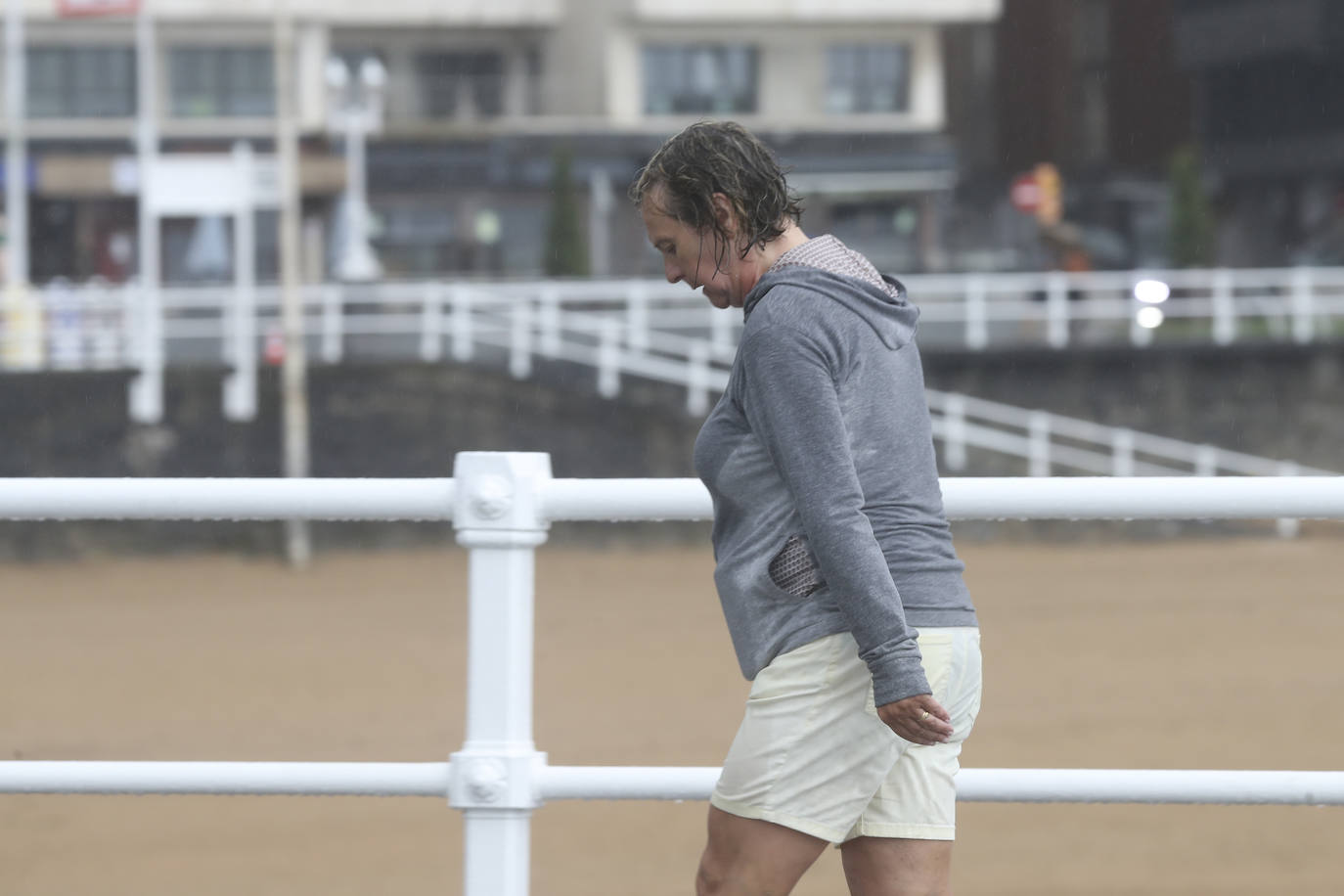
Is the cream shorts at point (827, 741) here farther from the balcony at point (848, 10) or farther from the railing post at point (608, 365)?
the balcony at point (848, 10)

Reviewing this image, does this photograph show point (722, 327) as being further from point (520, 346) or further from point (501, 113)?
point (501, 113)

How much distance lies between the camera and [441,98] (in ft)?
114

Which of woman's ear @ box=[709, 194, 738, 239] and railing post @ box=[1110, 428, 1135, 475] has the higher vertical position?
railing post @ box=[1110, 428, 1135, 475]

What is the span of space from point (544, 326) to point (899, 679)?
15.3 meters

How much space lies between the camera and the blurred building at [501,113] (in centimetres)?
3278

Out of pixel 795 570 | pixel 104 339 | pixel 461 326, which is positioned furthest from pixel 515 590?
pixel 104 339

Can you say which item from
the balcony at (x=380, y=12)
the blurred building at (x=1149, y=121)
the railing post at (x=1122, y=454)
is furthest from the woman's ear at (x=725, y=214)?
the balcony at (x=380, y=12)

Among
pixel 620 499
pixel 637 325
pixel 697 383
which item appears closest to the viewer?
pixel 620 499

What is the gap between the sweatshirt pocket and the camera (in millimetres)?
2109

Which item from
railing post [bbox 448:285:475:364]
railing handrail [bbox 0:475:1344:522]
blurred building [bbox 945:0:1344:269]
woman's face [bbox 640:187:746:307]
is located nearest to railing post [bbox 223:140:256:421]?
railing post [bbox 448:285:475:364]

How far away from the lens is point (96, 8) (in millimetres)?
19875

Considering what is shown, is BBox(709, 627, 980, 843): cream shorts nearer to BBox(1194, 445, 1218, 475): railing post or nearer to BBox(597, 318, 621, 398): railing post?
BBox(597, 318, 621, 398): railing post

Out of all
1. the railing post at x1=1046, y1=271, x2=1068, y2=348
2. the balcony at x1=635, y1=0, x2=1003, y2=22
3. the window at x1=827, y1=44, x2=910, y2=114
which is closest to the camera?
the railing post at x1=1046, y1=271, x2=1068, y2=348

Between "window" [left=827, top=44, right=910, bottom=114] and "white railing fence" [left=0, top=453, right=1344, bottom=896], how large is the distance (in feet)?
108
